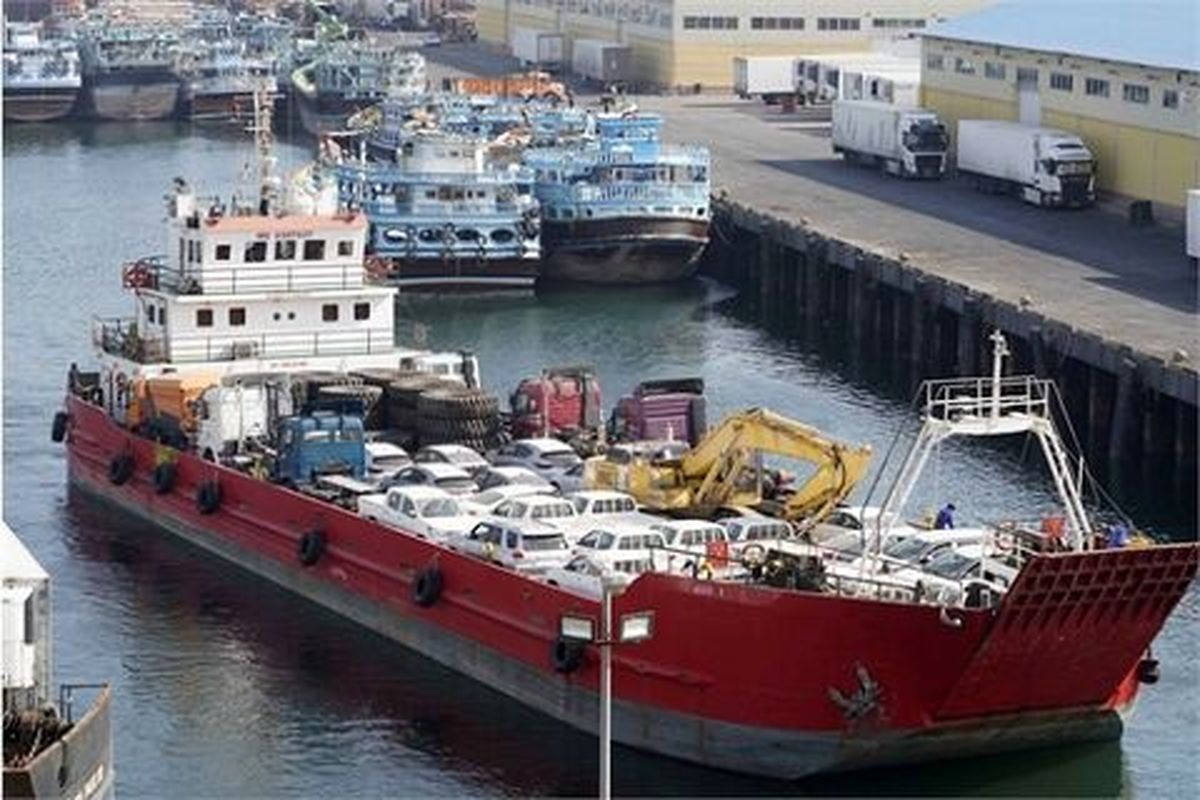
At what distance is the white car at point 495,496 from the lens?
35.4 meters

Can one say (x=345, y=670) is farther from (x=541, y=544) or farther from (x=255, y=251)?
(x=255, y=251)

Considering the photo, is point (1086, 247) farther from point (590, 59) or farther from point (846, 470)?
point (590, 59)

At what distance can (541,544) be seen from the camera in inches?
1312

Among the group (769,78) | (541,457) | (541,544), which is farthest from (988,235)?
(769,78)

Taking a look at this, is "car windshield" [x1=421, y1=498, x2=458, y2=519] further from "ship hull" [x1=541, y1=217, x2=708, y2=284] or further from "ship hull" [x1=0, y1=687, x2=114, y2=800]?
"ship hull" [x1=541, y1=217, x2=708, y2=284]

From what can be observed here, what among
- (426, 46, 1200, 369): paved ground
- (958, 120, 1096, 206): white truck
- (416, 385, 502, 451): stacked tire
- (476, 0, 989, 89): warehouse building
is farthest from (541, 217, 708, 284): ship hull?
(476, 0, 989, 89): warehouse building

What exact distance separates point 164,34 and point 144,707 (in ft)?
261

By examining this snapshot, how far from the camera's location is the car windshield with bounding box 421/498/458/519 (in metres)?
35.2

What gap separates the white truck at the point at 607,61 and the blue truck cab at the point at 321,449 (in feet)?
213

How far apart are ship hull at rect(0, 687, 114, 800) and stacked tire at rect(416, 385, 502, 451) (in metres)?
13.9

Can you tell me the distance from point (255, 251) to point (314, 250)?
0.84 meters

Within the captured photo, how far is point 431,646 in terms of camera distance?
3497 centimetres

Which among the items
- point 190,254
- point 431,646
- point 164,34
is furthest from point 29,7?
point 431,646

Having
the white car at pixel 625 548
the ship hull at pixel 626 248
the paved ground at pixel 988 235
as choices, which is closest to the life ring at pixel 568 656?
the white car at pixel 625 548
